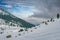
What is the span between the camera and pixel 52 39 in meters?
10.1

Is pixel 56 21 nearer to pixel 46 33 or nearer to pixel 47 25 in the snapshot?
pixel 47 25

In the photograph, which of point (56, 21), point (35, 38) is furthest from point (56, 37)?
point (56, 21)

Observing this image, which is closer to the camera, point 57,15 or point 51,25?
point 51,25

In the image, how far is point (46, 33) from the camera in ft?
38.5

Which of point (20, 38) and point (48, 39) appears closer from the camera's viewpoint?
point (48, 39)

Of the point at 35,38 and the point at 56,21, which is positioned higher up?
the point at 56,21

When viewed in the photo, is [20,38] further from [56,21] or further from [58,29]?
[56,21]

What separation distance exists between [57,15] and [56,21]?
1389 mm

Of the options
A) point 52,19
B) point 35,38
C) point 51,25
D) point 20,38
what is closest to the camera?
point 35,38

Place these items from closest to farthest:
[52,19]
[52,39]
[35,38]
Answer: [52,39] → [35,38] → [52,19]

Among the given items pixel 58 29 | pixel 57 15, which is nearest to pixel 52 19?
pixel 57 15

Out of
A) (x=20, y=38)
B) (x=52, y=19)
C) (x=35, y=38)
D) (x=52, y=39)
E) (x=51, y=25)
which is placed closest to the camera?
(x=52, y=39)

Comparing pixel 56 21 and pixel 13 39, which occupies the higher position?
pixel 56 21

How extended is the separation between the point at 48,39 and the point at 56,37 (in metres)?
0.55
